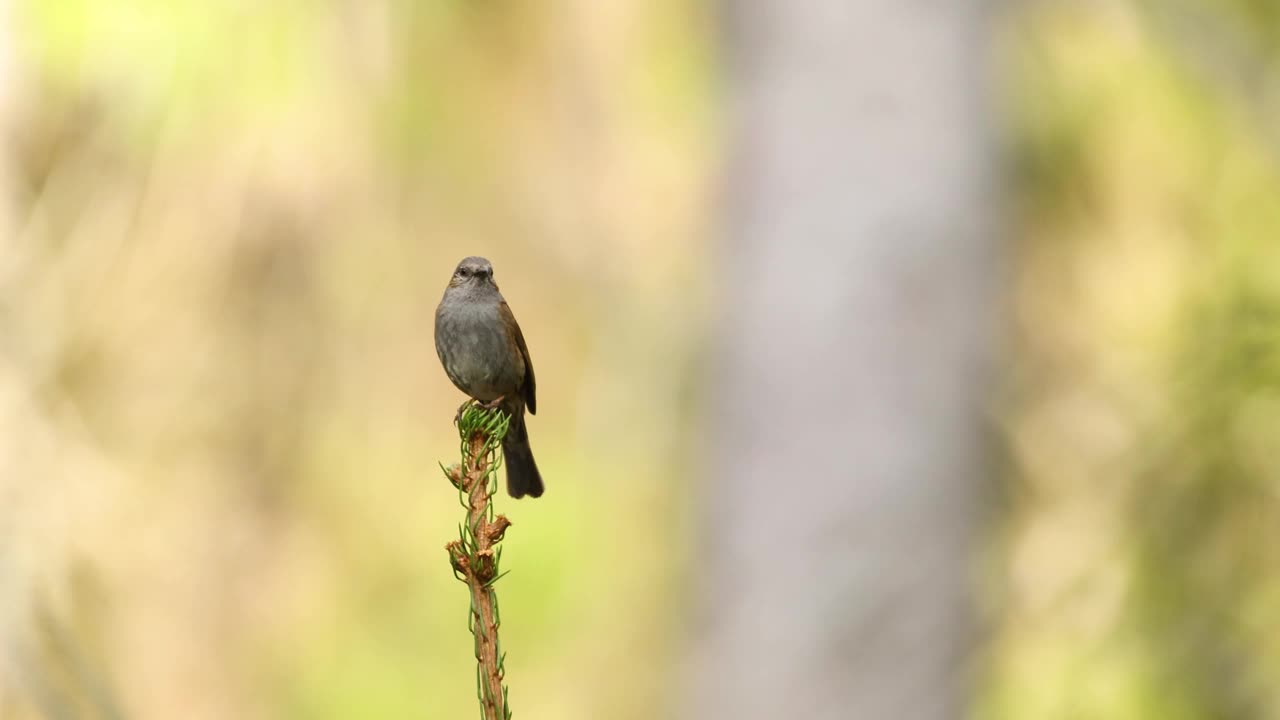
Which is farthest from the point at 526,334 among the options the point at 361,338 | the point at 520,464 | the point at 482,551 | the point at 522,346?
the point at 482,551

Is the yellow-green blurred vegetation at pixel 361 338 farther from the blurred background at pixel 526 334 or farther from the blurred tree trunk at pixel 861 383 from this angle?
the blurred tree trunk at pixel 861 383

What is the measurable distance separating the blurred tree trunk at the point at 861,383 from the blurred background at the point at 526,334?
0.84ft

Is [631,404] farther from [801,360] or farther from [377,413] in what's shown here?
[801,360]

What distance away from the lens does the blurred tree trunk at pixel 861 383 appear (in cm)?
430

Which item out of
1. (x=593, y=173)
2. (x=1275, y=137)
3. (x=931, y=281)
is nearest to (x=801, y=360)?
(x=931, y=281)

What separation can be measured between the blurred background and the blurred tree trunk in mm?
256

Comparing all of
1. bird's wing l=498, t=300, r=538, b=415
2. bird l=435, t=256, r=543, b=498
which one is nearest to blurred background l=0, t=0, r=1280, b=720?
bird's wing l=498, t=300, r=538, b=415

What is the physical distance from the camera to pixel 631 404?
20.4ft

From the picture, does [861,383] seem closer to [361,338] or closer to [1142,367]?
[1142,367]

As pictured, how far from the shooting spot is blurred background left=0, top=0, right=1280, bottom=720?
186 inches

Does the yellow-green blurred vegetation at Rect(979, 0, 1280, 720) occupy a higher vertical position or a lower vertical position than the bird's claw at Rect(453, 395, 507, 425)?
higher

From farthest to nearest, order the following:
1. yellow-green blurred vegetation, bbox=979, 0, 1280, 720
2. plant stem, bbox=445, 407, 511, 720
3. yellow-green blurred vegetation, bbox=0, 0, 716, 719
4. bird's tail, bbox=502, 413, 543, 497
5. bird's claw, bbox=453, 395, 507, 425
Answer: yellow-green blurred vegetation, bbox=0, 0, 716, 719
yellow-green blurred vegetation, bbox=979, 0, 1280, 720
bird's tail, bbox=502, 413, 543, 497
bird's claw, bbox=453, 395, 507, 425
plant stem, bbox=445, 407, 511, 720

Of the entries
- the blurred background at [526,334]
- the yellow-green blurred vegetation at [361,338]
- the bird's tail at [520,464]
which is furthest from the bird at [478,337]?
the yellow-green blurred vegetation at [361,338]

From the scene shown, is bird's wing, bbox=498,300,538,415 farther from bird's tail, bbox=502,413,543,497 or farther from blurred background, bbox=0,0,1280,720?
blurred background, bbox=0,0,1280,720
